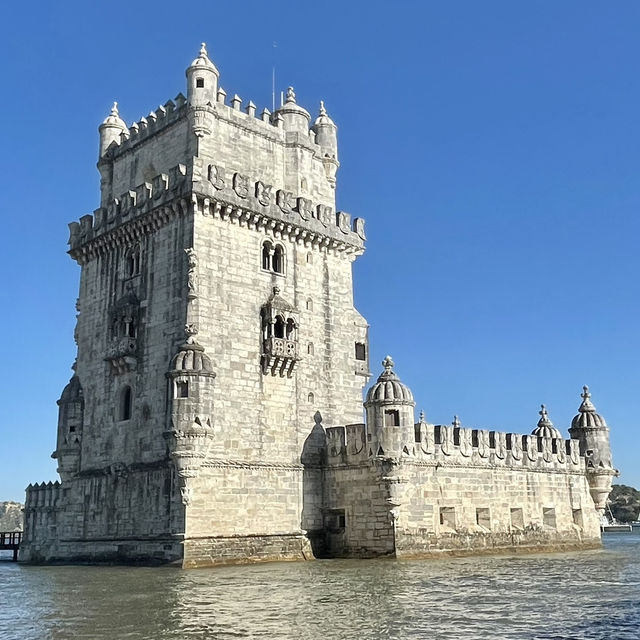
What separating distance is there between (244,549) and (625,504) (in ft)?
472

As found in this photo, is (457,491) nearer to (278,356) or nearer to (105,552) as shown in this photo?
(278,356)

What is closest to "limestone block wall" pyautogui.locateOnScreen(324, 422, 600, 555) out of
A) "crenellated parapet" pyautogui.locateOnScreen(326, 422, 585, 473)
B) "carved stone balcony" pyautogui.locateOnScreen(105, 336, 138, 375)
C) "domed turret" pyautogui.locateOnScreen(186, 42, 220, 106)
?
"crenellated parapet" pyautogui.locateOnScreen(326, 422, 585, 473)

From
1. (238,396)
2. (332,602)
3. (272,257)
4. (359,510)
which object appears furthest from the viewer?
(272,257)

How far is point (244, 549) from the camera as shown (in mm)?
33438

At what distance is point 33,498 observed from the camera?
41312 mm

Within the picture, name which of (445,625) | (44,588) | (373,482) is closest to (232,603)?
(445,625)

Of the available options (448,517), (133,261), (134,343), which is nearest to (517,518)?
(448,517)

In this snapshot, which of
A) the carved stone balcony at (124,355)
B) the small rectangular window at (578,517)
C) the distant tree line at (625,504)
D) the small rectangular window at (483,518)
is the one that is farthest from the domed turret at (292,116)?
the distant tree line at (625,504)

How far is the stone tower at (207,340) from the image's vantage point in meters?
33.3

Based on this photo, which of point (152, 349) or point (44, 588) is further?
point (152, 349)

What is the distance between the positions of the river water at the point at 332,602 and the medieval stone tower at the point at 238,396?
11.8ft

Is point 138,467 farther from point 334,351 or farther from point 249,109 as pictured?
point 249,109

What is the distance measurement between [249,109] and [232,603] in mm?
26393

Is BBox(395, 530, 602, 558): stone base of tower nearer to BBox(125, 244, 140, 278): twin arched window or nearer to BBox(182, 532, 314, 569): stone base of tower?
BBox(182, 532, 314, 569): stone base of tower
